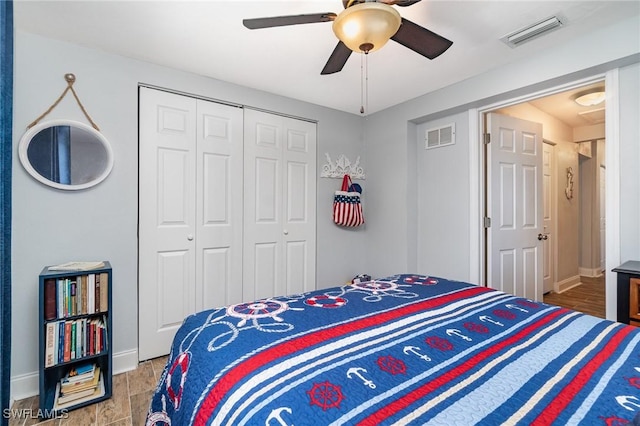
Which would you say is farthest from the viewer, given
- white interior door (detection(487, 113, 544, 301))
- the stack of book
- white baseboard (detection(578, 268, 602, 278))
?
white baseboard (detection(578, 268, 602, 278))

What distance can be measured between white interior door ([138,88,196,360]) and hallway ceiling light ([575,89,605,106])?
152 inches

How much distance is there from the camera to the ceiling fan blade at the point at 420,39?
138cm

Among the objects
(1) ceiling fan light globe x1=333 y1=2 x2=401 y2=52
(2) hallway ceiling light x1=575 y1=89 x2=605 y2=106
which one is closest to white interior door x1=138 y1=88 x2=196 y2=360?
(1) ceiling fan light globe x1=333 y1=2 x2=401 y2=52

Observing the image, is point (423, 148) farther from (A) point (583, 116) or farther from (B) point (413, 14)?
(A) point (583, 116)

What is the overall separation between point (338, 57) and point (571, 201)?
4.56 meters

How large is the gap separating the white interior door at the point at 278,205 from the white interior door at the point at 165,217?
19.5 inches

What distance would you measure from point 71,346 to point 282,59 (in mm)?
2348

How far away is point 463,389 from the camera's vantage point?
2.50 ft

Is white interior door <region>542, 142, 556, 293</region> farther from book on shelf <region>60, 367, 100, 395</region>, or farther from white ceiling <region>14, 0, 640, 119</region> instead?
book on shelf <region>60, 367, 100, 395</region>

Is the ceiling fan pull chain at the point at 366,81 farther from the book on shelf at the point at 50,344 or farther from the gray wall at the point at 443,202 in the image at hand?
the book on shelf at the point at 50,344

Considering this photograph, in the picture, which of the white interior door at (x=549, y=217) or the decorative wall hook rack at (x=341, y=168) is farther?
the white interior door at (x=549, y=217)

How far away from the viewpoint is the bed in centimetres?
68

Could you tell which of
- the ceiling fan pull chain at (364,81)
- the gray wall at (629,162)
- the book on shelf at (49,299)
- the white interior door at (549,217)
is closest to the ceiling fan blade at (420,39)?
the ceiling fan pull chain at (364,81)

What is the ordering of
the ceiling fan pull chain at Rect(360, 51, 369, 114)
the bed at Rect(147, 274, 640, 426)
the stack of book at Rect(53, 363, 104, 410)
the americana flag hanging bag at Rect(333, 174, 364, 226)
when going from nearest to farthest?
the bed at Rect(147, 274, 640, 426)
the stack of book at Rect(53, 363, 104, 410)
the ceiling fan pull chain at Rect(360, 51, 369, 114)
the americana flag hanging bag at Rect(333, 174, 364, 226)
